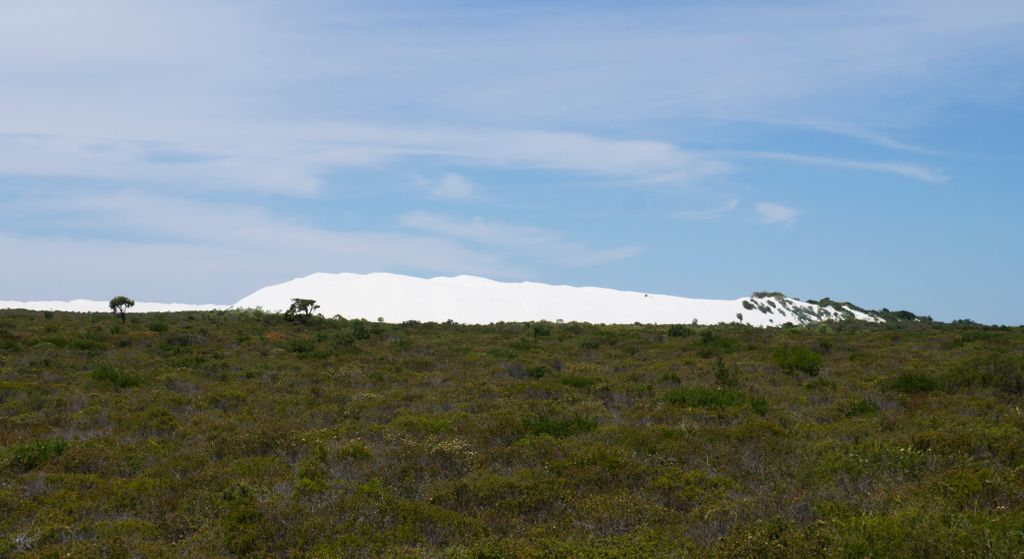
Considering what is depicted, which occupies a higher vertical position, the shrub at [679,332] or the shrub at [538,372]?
the shrub at [679,332]

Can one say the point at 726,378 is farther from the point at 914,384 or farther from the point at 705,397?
the point at 914,384

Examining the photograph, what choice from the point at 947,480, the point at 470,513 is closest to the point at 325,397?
the point at 470,513

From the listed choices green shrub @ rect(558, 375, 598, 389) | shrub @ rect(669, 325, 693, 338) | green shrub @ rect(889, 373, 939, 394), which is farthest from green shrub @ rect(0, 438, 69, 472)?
shrub @ rect(669, 325, 693, 338)

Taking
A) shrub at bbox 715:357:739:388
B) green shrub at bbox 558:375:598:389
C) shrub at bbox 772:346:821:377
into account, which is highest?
shrub at bbox 772:346:821:377

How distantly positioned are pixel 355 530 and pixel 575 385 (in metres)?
9.26

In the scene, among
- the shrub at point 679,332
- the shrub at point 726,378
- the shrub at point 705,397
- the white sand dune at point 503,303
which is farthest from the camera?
the white sand dune at point 503,303

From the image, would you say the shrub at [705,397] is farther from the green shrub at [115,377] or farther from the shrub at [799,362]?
the green shrub at [115,377]

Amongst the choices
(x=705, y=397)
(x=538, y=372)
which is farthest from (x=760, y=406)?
(x=538, y=372)

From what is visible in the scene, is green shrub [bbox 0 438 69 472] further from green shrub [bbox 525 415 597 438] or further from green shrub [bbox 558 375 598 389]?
green shrub [bbox 558 375 598 389]

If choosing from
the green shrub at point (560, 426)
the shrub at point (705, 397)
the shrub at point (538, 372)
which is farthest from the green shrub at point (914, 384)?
the shrub at point (538, 372)

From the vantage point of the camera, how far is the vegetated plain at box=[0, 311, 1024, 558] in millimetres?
6977

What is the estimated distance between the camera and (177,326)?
3023 centimetres

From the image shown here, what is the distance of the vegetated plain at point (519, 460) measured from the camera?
6.98 meters

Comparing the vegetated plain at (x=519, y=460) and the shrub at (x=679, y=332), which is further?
the shrub at (x=679, y=332)
